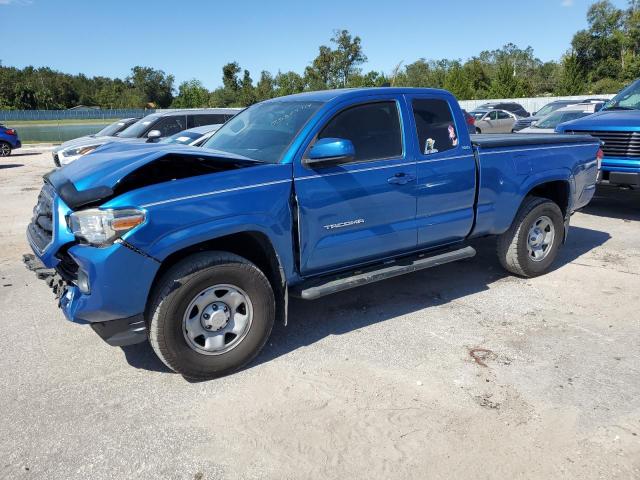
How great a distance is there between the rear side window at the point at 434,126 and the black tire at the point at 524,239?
1.27 metres

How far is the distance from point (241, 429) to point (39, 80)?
93.8 metres

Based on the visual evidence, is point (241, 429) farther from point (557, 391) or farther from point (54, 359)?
point (557, 391)

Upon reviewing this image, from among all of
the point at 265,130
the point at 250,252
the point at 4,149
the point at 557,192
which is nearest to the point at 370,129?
the point at 265,130

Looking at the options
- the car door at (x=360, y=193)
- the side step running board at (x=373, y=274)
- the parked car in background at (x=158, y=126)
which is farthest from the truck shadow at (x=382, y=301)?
the parked car in background at (x=158, y=126)

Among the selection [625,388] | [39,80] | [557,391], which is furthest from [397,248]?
[39,80]

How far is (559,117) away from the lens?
13180mm

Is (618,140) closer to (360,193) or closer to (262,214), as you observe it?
(360,193)

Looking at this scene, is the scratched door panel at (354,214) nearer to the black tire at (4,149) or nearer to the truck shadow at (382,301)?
the truck shadow at (382,301)

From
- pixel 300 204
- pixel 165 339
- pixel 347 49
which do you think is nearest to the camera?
pixel 165 339

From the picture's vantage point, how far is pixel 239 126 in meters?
4.95

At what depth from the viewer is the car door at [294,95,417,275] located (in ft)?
12.9

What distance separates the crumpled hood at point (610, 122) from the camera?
25.9 ft

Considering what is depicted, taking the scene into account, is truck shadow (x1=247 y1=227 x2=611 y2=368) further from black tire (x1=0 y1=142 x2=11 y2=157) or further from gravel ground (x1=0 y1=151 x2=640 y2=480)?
black tire (x1=0 y1=142 x2=11 y2=157)

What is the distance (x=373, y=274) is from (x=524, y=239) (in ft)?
6.84
